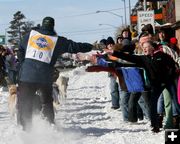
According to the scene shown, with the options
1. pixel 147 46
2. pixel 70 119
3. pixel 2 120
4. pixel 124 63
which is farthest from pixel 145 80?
pixel 2 120

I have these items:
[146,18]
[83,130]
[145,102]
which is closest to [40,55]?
[83,130]

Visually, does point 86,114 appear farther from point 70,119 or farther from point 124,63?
point 124,63

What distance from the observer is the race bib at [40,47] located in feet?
30.2

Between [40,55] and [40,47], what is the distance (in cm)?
13

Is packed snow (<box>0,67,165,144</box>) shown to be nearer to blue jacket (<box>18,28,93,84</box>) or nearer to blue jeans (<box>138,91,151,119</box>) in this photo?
blue jeans (<box>138,91,151,119</box>)

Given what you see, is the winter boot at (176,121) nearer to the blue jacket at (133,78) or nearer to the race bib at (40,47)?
the blue jacket at (133,78)

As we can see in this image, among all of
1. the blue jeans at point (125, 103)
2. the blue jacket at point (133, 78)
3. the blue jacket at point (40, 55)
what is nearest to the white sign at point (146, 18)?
the blue jeans at point (125, 103)

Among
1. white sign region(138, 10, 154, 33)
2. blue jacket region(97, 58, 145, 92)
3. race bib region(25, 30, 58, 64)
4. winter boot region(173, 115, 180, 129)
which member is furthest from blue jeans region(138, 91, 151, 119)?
white sign region(138, 10, 154, 33)

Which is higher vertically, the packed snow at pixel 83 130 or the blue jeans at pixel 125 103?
the blue jeans at pixel 125 103

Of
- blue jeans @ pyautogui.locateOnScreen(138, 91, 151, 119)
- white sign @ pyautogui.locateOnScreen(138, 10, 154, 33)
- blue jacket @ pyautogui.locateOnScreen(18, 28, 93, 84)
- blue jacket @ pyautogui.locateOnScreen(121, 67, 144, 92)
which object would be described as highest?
white sign @ pyautogui.locateOnScreen(138, 10, 154, 33)

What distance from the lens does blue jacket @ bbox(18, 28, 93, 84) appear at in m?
9.23

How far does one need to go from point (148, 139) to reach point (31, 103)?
199cm

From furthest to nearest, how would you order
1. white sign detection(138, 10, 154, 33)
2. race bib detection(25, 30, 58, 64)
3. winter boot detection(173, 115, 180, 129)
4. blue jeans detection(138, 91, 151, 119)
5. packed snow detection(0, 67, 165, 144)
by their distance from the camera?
white sign detection(138, 10, 154, 33) → blue jeans detection(138, 91, 151, 119) → race bib detection(25, 30, 58, 64) → packed snow detection(0, 67, 165, 144) → winter boot detection(173, 115, 180, 129)

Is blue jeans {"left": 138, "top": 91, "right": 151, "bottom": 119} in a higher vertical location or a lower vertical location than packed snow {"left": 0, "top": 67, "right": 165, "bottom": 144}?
higher
